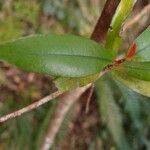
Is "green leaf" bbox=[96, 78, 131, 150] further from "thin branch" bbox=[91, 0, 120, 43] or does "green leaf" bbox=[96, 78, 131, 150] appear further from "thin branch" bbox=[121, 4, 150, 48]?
"thin branch" bbox=[91, 0, 120, 43]

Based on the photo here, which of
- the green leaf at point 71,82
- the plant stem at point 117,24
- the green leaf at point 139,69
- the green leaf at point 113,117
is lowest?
the green leaf at point 113,117

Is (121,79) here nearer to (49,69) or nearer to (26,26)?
(49,69)

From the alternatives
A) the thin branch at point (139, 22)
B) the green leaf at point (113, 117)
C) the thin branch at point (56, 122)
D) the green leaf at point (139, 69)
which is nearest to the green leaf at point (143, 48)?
the green leaf at point (139, 69)

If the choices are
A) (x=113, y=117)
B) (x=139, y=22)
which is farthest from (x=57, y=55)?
(x=113, y=117)

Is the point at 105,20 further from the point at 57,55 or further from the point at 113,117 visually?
the point at 113,117

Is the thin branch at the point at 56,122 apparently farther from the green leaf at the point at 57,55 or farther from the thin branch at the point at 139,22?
the green leaf at the point at 57,55

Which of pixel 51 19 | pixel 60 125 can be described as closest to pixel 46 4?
pixel 51 19
